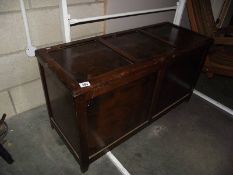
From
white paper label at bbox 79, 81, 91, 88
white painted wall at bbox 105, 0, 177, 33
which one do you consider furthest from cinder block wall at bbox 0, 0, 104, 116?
white paper label at bbox 79, 81, 91, 88

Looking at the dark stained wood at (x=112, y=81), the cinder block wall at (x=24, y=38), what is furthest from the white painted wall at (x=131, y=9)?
the dark stained wood at (x=112, y=81)

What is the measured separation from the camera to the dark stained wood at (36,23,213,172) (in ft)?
3.34

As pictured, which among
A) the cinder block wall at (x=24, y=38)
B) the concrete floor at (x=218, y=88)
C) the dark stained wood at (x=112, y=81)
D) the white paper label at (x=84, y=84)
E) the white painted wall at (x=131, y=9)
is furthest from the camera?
the concrete floor at (x=218, y=88)

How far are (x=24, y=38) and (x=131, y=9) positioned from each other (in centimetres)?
97

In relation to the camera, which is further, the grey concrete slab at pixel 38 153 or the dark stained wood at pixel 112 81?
the grey concrete slab at pixel 38 153

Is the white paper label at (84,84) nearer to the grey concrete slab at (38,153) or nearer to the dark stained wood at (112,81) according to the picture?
the dark stained wood at (112,81)

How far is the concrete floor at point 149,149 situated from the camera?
52.7 inches

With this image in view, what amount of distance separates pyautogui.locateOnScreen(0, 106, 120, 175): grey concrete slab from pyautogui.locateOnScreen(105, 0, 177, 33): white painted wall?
3.48 feet

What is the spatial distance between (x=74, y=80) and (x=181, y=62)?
0.89 metres

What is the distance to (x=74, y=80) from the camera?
37.3 inches

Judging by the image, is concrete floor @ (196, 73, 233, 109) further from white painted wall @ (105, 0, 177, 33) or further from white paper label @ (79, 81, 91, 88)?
white paper label @ (79, 81, 91, 88)

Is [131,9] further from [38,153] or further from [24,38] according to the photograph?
[38,153]

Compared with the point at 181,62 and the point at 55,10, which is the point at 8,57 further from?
the point at 181,62

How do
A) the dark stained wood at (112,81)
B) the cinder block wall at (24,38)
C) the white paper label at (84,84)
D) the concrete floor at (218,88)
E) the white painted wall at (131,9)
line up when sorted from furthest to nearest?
the concrete floor at (218,88), the white painted wall at (131,9), the cinder block wall at (24,38), the dark stained wood at (112,81), the white paper label at (84,84)
